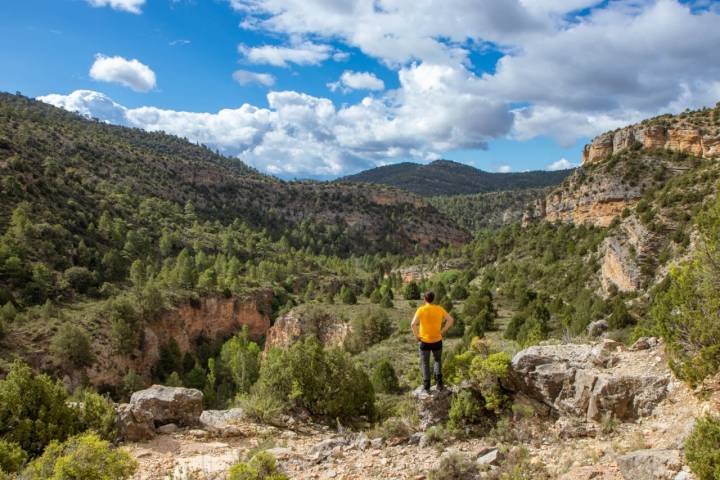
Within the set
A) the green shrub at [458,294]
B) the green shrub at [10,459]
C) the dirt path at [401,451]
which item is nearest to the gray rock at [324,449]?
the dirt path at [401,451]

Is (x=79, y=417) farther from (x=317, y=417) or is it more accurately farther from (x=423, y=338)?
(x=423, y=338)

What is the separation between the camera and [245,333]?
5178 cm

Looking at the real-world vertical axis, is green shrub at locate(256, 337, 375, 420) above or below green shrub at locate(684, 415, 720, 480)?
below

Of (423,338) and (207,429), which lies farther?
(207,429)

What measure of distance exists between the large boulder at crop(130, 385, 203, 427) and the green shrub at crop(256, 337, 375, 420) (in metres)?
3.28

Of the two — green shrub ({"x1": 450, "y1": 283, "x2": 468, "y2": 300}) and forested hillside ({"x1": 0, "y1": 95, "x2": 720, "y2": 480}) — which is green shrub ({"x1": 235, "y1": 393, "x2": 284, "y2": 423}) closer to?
forested hillside ({"x1": 0, "y1": 95, "x2": 720, "y2": 480})

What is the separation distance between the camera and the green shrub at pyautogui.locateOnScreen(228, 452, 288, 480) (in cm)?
697

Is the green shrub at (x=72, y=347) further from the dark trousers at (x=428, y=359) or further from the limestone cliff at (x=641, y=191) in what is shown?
the limestone cliff at (x=641, y=191)

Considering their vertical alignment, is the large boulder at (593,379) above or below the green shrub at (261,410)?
above

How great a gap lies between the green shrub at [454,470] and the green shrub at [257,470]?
8.14 ft

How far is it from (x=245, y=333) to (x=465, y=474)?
1860 inches

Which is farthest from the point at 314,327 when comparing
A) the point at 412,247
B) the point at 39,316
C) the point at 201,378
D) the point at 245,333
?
the point at 412,247

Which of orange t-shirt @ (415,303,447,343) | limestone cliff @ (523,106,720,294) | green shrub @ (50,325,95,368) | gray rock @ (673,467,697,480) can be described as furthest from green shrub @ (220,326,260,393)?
limestone cliff @ (523,106,720,294)

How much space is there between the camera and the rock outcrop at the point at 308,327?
4741cm
